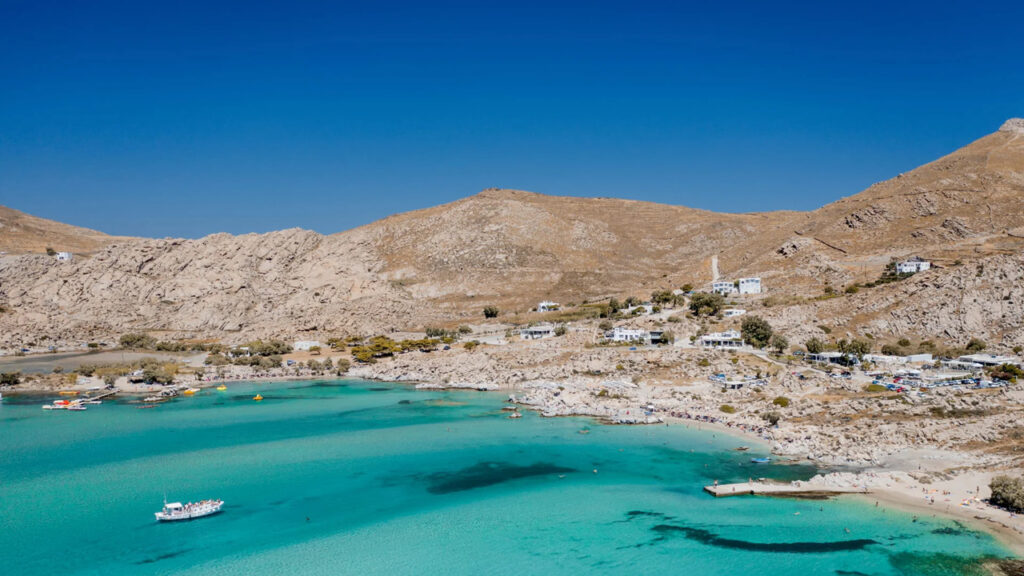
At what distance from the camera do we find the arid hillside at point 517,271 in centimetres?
6288

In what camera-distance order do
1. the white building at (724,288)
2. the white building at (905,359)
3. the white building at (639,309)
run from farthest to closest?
the white building at (724,288) → the white building at (639,309) → the white building at (905,359)

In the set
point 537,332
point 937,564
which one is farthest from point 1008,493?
point 537,332

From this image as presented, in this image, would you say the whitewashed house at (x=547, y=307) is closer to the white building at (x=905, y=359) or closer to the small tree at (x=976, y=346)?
the white building at (x=905, y=359)

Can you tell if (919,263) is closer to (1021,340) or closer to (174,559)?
(1021,340)

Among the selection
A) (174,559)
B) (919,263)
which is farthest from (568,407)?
(919,263)

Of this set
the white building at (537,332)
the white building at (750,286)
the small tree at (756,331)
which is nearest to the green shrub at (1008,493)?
the small tree at (756,331)

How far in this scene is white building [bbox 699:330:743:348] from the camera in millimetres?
59062

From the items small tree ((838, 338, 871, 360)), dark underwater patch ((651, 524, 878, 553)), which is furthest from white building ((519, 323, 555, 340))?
dark underwater patch ((651, 524, 878, 553))

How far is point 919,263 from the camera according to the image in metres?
67.8

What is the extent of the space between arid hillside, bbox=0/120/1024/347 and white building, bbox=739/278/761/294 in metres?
1.70

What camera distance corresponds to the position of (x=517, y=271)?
12562 centimetres

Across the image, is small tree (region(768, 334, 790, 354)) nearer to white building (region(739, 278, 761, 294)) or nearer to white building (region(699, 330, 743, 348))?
white building (region(699, 330, 743, 348))

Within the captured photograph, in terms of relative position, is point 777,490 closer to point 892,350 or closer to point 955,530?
point 955,530

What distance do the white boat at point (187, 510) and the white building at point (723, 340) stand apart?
4352 centimetres
